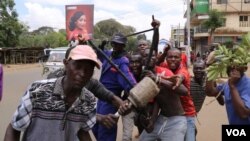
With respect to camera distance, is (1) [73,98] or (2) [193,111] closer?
(1) [73,98]

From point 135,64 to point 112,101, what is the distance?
2320 mm

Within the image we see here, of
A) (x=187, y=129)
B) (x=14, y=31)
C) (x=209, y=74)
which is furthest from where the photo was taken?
(x=14, y=31)

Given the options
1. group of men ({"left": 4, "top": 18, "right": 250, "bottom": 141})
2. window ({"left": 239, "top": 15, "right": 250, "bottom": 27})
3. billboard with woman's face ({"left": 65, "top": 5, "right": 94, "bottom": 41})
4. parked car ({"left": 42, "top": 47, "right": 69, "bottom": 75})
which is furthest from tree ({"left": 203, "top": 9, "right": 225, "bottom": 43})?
group of men ({"left": 4, "top": 18, "right": 250, "bottom": 141})

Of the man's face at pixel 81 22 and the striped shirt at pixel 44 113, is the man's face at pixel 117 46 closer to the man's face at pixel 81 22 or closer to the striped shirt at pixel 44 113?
the striped shirt at pixel 44 113

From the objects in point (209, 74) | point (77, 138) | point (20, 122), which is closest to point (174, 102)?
point (209, 74)

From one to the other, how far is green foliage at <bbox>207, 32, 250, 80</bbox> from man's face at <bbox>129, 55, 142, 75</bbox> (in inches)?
88.8

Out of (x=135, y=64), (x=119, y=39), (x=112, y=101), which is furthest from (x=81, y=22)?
(x=112, y=101)

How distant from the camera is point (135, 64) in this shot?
225 inches

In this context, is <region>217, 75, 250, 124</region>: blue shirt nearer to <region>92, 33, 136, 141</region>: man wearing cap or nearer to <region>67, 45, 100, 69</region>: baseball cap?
<region>92, 33, 136, 141</region>: man wearing cap

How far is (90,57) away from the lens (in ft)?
8.04

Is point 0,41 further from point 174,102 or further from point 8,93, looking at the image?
point 174,102

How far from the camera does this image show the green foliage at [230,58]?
10.8ft

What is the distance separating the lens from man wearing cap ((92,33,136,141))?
502 cm

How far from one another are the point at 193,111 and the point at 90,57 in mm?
2635
